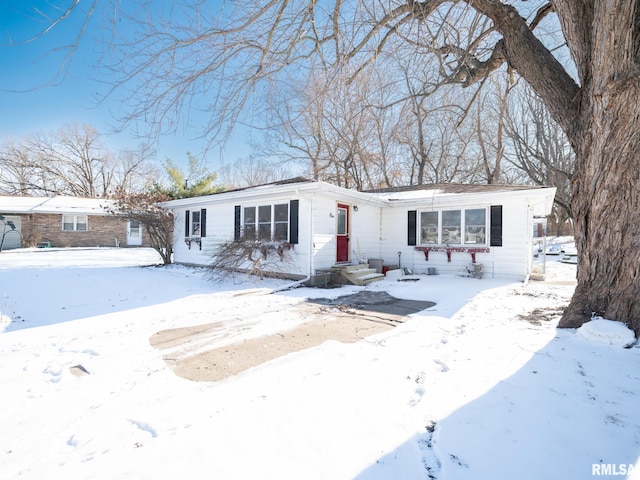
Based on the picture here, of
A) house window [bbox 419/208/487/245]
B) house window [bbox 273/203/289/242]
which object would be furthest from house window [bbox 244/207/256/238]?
house window [bbox 419/208/487/245]

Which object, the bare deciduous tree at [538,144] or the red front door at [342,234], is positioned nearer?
the red front door at [342,234]

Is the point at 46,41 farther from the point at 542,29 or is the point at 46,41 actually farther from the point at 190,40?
the point at 542,29

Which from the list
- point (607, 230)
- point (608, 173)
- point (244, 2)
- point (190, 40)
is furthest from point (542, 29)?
point (190, 40)

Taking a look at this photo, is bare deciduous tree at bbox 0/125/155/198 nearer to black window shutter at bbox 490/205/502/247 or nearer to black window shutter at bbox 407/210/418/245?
black window shutter at bbox 407/210/418/245

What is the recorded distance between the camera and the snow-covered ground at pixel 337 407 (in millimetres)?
1732

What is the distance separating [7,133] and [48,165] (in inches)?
133

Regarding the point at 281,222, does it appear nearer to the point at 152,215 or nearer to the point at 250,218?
the point at 250,218

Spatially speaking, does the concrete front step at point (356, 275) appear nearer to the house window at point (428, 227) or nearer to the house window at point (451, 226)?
the house window at point (428, 227)

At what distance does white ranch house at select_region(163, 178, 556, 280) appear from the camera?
349 inches

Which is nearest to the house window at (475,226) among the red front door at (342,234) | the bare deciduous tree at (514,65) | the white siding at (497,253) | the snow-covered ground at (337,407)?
the white siding at (497,253)

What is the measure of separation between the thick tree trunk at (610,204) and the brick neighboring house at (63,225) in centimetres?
1983

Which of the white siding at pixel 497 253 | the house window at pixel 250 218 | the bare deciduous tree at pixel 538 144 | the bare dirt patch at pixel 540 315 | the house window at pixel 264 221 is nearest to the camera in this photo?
the bare dirt patch at pixel 540 315

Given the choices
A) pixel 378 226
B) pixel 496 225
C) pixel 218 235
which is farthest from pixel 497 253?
pixel 218 235

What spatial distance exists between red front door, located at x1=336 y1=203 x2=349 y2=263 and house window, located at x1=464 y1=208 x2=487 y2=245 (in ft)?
12.3
